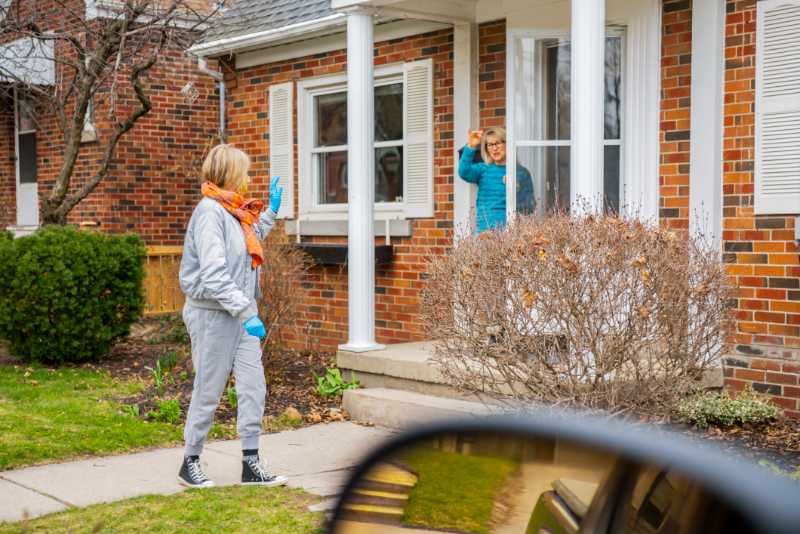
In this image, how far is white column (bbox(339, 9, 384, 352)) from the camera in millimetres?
6996

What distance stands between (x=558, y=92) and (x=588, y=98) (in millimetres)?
1448

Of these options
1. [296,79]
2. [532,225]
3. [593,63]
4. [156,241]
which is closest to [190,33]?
[296,79]

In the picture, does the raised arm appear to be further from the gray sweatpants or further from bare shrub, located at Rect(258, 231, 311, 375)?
the gray sweatpants

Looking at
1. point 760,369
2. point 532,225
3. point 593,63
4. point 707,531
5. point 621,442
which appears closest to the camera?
point 707,531

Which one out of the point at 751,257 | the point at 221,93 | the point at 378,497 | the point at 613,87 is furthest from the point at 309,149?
the point at 378,497

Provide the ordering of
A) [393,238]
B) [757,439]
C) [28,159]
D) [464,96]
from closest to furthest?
1. [757,439]
2. [464,96]
3. [393,238]
4. [28,159]

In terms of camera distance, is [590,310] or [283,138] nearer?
[590,310]

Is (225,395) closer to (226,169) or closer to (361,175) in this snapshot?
(361,175)

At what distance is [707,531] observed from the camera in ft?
3.19

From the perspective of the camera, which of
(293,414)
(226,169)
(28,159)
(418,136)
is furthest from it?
(28,159)

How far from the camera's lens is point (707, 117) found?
6055 mm

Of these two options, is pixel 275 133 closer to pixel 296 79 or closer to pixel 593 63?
pixel 296 79

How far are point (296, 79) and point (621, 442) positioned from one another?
29.1 feet

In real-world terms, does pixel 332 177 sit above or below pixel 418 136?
below
